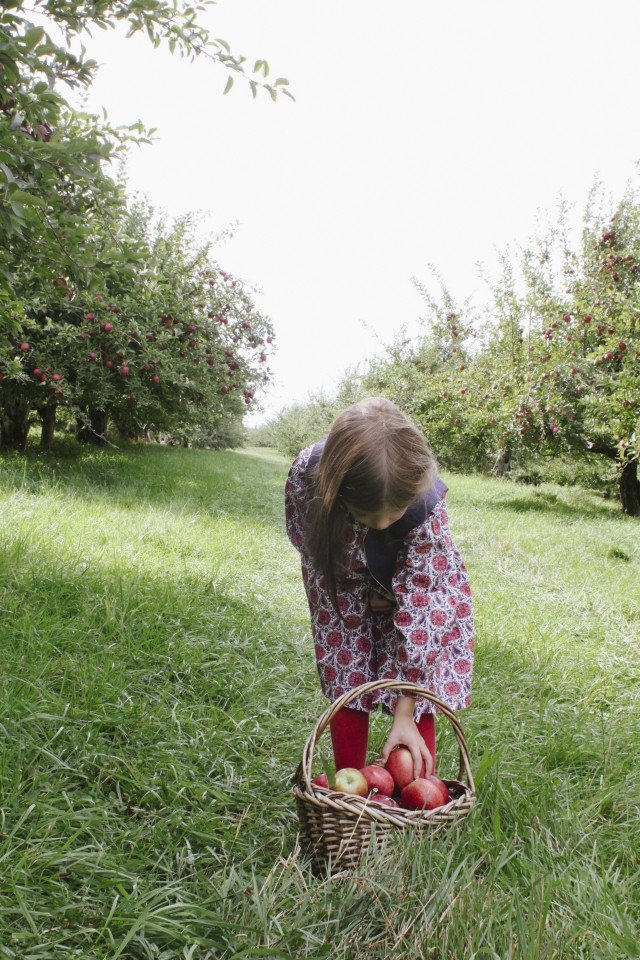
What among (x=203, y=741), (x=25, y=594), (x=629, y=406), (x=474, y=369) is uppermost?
(x=474, y=369)

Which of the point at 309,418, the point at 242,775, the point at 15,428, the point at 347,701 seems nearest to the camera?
the point at 347,701

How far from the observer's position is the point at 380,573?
2029 millimetres

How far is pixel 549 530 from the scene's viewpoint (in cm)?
759

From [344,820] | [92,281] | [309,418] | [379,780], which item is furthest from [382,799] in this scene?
[309,418]

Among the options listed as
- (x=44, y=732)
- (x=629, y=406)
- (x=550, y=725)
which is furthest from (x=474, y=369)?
(x=44, y=732)

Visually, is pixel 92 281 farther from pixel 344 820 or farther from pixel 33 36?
pixel 344 820

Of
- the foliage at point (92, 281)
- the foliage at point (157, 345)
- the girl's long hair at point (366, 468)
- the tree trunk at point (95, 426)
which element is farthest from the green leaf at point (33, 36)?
the tree trunk at point (95, 426)

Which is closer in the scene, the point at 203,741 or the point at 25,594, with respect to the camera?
the point at 203,741

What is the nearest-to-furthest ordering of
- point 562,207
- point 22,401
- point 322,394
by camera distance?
1. point 22,401
2. point 562,207
3. point 322,394

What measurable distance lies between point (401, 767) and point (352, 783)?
170 mm

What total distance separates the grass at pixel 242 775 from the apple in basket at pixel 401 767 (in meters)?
0.19

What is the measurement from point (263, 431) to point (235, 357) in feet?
130

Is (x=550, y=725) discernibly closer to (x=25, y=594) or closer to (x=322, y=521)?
(x=322, y=521)

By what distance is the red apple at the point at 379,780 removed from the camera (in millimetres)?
1731
